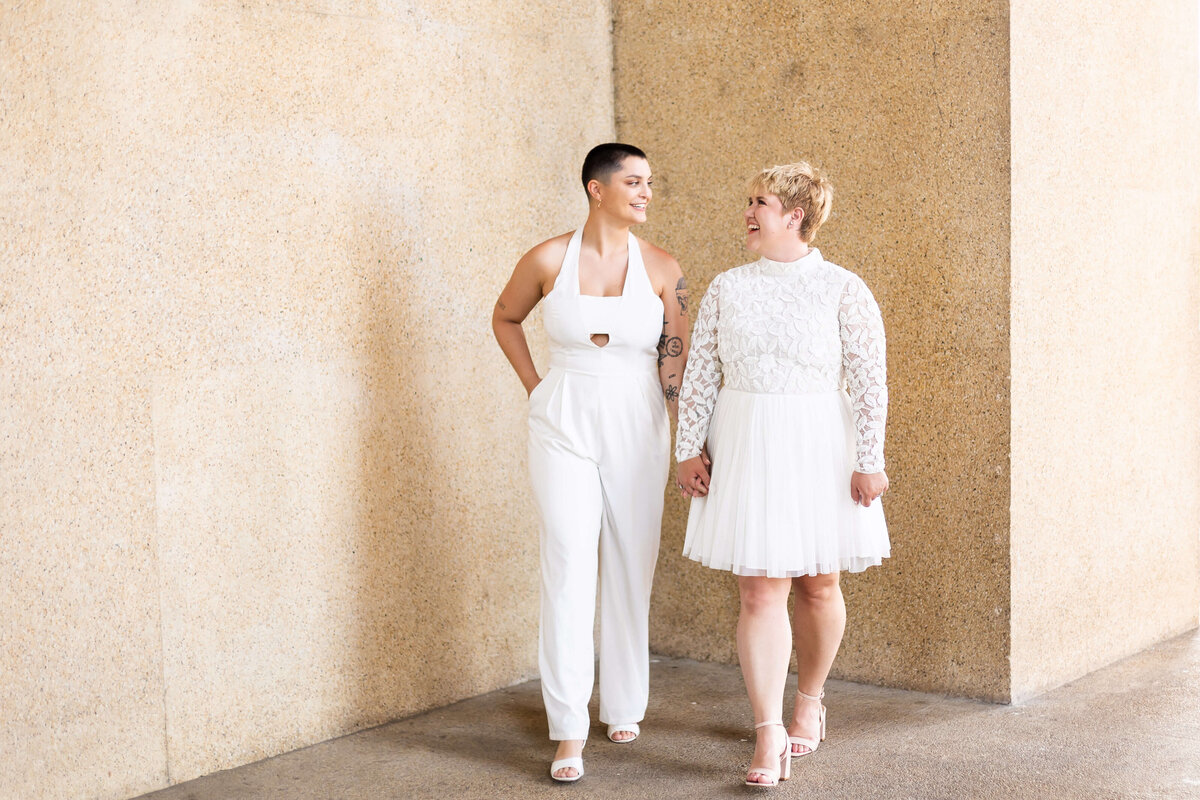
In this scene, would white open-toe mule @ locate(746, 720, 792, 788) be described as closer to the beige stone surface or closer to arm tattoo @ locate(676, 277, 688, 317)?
the beige stone surface

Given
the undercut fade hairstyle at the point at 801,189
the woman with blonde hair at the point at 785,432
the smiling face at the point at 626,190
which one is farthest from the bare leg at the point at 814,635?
the smiling face at the point at 626,190

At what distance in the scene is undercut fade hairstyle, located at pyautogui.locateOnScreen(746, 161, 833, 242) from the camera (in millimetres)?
3459

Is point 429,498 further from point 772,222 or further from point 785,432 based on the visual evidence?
point 772,222

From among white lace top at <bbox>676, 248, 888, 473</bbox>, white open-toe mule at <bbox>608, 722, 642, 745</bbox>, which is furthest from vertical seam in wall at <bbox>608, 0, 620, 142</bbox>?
white open-toe mule at <bbox>608, 722, 642, 745</bbox>

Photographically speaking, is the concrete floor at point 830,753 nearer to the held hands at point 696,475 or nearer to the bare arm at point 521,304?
the held hands at point 696,475

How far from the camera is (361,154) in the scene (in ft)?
13.2

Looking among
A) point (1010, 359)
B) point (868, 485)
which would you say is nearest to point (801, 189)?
point (868, 485)

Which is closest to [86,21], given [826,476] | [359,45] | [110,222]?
[110,222]

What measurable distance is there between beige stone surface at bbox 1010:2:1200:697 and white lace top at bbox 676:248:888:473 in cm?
89

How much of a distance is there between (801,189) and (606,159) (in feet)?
2.01

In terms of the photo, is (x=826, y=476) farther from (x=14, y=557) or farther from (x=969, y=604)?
(x=14, y=557)

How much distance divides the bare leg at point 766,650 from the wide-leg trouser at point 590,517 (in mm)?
485

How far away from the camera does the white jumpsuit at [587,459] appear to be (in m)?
3.72

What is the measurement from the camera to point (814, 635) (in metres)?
3.69
